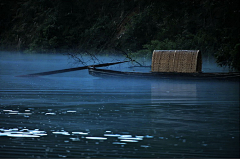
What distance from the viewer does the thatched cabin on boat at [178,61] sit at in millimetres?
24281

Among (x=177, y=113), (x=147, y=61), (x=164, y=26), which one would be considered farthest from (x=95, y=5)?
(x=177, y=113)

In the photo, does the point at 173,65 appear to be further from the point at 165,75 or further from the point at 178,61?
the point at 165,75

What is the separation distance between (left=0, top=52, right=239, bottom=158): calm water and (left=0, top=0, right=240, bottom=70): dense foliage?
933cm

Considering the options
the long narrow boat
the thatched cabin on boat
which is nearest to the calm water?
the long narrow boat

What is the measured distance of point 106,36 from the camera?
1932 inches

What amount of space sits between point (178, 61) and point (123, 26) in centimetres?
2430

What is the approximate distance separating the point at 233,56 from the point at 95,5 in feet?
111

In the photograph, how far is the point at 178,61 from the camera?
80.2 ft

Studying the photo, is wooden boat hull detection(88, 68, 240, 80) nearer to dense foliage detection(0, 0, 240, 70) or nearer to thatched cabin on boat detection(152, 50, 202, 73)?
thatched cabin on boat detection(152, 50, 202, 73)

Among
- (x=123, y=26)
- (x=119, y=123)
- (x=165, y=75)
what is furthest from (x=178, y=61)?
(x=123, y=26)

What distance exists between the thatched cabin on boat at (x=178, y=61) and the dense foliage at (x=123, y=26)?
5.22 ft

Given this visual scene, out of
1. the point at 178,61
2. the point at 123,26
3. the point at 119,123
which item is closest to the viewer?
the point at 119,123

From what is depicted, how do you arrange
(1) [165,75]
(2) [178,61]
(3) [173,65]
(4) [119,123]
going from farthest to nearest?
(3) [173,65] < (2) [178,61] < (1) [165,75] < (4) [119,123]

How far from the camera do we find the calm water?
27.6ft
